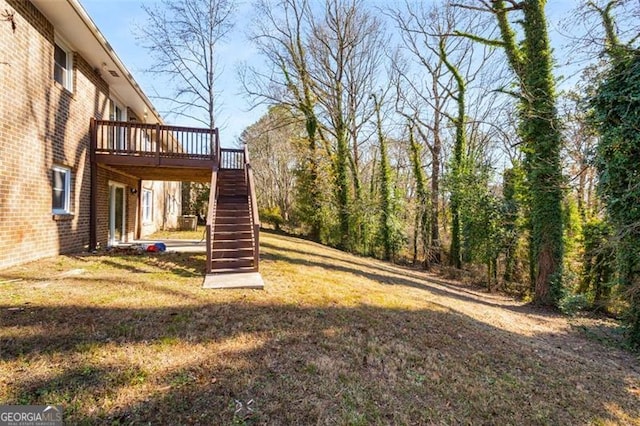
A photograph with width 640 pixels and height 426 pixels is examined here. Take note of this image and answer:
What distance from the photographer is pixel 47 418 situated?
8.31 feet

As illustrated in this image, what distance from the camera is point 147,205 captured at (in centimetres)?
1488

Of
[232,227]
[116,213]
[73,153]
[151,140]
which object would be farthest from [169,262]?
[116,213]

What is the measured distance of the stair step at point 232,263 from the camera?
7.30 meters

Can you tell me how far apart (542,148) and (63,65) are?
12824 millimetres

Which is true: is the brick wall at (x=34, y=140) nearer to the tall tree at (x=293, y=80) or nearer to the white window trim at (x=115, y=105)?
the white window trim at (x=115, y=105)

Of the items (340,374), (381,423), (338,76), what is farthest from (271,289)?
(338,76)

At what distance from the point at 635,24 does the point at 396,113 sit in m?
14.7

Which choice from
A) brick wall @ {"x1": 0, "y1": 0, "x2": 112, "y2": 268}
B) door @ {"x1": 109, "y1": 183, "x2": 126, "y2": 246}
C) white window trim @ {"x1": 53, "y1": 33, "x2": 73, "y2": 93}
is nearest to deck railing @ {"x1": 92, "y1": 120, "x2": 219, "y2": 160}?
brick wall @ {"x1": 0, "y1": 0, "x2": 112, "y2": 268}

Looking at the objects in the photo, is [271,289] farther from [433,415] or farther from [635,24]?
[635,24]

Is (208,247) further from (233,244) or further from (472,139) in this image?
(472,139)

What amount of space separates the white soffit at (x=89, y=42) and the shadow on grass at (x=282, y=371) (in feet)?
20.7

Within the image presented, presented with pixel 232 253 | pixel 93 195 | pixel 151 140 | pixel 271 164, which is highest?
pixel 271 164

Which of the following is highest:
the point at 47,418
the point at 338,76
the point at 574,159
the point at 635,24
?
the point at 338,76

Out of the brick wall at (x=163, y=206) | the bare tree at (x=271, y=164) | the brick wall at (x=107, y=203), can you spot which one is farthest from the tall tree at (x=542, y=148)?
the bare tree at (x=271, y=164)
